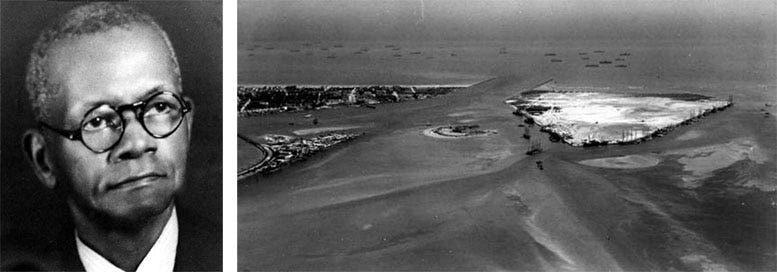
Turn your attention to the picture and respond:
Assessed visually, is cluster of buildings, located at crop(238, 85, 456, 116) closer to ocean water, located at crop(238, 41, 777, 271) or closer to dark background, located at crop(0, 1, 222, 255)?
ocean water, located at crop(238, 41, 777, 271)

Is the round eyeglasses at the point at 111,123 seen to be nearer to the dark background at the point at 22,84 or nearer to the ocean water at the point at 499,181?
the dark background at the point at 22,84

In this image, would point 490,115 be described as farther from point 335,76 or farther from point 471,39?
point 335,76

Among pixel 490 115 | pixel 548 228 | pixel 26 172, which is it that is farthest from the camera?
pixel 490 115

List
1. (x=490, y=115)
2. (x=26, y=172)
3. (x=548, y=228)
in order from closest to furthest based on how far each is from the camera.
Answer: (x=26, y=172)
(x=548, y=228)
(x=490, y=115)

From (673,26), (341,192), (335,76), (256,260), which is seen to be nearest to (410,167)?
(341,192)

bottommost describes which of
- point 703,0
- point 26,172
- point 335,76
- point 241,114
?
point 26,172

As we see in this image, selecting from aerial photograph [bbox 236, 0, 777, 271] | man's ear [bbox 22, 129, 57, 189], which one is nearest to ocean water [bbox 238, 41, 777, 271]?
aerial photograph [bbox 236, 0, 777, 271]

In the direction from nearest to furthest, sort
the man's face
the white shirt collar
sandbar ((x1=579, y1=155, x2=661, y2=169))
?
the man's face
the white shirt collar
sandbar ((x1=579, y1=155, x2=661, y2=169))
